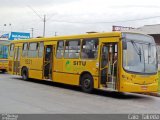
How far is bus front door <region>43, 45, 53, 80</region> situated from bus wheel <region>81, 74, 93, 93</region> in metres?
3.37

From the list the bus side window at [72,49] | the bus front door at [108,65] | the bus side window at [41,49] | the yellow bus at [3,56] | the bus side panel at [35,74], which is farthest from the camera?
the yellow bus at [3,56]

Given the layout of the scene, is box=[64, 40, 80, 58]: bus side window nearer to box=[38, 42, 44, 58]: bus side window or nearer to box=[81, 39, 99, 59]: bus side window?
box=[81, 39, 99, 59]: bus side window

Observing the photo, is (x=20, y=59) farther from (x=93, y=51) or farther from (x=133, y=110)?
(x=133, y=110)

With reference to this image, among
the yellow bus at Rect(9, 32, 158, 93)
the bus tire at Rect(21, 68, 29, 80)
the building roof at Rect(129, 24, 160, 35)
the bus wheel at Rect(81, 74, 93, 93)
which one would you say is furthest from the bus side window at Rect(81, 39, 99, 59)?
the building roof at Rect(129, 24, 160, 35)

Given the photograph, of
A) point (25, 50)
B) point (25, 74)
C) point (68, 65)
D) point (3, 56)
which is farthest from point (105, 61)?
point (3, 56)

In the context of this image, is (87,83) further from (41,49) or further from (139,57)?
(41,49)

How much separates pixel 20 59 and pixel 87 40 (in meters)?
7.98

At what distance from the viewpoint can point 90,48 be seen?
18.2 meters

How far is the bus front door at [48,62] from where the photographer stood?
2150 centimetres

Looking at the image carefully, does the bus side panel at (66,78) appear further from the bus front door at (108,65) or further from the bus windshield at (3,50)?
the bus windshield at (3,50)

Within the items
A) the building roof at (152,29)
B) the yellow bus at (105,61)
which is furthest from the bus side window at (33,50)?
the building roof at (152,29)

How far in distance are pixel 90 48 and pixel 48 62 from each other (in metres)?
4.33

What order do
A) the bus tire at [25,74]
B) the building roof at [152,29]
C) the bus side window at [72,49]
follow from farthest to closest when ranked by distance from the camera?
the building roof at [152,29] < the bus tire at [25,74] < the bus side window at [72,49]

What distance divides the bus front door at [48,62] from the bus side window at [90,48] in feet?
10.9
